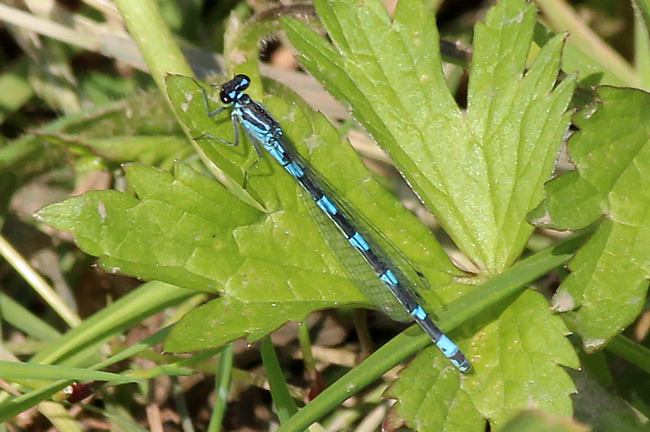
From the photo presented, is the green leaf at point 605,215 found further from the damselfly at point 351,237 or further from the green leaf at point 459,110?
the damselfly at point 351,237

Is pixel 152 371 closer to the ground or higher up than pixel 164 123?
closer to the ground

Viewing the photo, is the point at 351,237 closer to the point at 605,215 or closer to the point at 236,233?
the point at 236,233

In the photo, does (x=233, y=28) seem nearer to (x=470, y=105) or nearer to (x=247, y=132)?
(x=247, y=132)

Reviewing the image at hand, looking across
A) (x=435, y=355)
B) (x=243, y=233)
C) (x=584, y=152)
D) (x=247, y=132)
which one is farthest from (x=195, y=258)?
(x=584, y=152)

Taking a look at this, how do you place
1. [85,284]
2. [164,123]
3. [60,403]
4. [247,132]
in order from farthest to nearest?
1. [85,284]
2. [164,123]
3. [60,403]
4. [247,132]

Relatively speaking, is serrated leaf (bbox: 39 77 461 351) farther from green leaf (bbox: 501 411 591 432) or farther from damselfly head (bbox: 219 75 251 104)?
green leaf (bbox: 501 411 591 432)

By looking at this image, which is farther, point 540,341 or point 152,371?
point 152,371

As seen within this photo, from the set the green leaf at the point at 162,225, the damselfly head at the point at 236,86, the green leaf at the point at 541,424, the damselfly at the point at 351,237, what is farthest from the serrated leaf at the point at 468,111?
the green leaf at the point at 541,424
